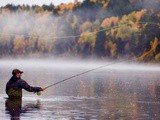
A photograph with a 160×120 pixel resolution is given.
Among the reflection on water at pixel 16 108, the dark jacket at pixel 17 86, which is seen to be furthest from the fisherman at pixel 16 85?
the reflection on water at pixel 16 108

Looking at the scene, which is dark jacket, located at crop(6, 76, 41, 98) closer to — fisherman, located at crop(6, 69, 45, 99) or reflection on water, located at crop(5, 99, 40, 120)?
fisherman, located at crop(6, 69, 45, 99)

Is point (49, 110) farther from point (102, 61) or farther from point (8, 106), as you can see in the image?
point (102, 61)

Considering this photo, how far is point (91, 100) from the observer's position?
32375mm

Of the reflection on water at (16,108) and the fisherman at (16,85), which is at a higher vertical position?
the fisherman at (16,85)

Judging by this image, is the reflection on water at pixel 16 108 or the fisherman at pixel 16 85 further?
the fisherman at pixel 16 85

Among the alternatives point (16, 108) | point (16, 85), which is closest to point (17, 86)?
point (16, 85)

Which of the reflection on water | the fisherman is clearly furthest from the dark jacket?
the reflection on water

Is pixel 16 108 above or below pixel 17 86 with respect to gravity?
below

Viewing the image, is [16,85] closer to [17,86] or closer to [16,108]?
[17,86]

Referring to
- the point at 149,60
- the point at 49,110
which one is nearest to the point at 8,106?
the point at 49,110

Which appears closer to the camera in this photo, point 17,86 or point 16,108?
point 16,108

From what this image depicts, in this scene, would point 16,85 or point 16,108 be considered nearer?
point 16,108

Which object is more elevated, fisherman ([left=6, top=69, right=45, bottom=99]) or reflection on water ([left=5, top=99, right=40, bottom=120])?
fisherman ([left=6, top=69, right=45, bottom=99])

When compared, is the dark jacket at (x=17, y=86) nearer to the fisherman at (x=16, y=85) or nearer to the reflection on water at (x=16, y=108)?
the fisherman at (x=16, y=85)
